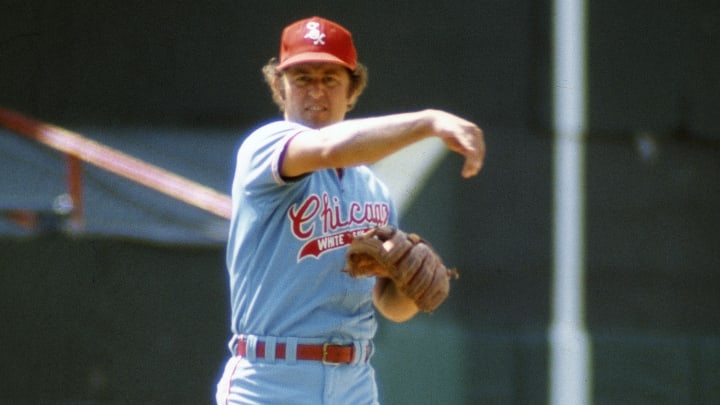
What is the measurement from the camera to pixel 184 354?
4.56 meters

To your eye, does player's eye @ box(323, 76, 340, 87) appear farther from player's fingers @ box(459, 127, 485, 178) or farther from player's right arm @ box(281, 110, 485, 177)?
player's fingers @ box(459, 127, 485, 178)

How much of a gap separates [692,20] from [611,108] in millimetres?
498

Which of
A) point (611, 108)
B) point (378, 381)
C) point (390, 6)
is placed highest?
point (390, 6)

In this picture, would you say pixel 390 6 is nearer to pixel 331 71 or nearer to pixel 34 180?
pixel 34 180

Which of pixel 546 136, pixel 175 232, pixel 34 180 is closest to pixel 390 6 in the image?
pixel 546 136

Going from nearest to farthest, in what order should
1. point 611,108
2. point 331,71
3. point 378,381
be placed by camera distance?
point 331,71 → point 378,381 → point 611,108

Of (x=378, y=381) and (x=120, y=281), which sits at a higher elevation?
(x=120, y=281)

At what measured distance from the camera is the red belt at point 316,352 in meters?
2.48

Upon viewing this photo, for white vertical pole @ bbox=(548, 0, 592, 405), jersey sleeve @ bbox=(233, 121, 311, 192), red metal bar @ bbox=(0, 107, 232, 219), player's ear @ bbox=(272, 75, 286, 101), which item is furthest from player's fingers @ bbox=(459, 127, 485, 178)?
white vertical pole @ bbox=(548, 0, 592, 405)

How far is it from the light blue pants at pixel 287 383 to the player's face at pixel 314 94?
51cm

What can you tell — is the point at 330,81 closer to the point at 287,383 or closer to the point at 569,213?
the point at 287,383

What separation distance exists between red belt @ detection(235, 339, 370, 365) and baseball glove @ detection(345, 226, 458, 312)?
0.52 ft

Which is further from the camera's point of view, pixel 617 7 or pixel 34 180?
pixel 617 7

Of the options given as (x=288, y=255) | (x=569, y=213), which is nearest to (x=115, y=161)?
(x=569, y=213)
